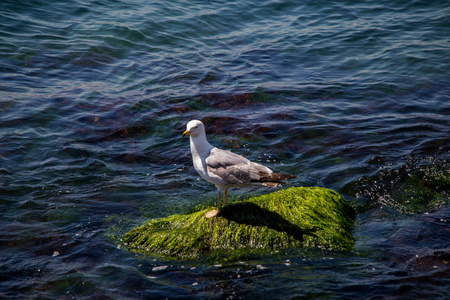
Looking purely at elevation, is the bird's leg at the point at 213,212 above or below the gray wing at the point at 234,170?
below


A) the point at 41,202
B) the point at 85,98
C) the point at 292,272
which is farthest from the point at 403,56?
the point at 41,202

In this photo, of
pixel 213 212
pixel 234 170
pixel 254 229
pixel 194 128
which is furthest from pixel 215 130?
pixel 254 229

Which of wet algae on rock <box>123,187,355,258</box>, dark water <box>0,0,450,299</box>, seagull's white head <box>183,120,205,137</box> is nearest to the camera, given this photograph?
dark water <box>0,0,450,299</box>

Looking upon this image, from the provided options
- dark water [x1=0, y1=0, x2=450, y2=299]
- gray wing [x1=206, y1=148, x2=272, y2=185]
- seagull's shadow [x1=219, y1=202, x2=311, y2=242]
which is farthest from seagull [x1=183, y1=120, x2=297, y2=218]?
dark water [x1=0, y1=0, x2=450, y2=299]

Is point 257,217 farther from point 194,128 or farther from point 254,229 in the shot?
point 194,128

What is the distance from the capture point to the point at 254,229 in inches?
222

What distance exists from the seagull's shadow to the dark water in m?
0.38

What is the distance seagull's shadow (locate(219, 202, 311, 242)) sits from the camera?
5.64 meters

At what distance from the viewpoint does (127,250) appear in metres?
5.73

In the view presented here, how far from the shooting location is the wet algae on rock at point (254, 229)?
5.55 metres

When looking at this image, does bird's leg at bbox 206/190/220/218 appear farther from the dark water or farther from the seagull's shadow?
the dark water

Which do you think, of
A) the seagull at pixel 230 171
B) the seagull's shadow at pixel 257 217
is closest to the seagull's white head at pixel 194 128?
the seagull at pixel 230 171

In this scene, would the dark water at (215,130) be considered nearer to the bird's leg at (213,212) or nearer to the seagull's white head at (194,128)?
the bird's leg at (213,212)

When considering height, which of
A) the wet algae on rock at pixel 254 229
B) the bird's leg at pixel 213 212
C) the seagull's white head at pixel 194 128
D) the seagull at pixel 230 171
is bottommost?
the wet algae on rock at pixel 254 229
